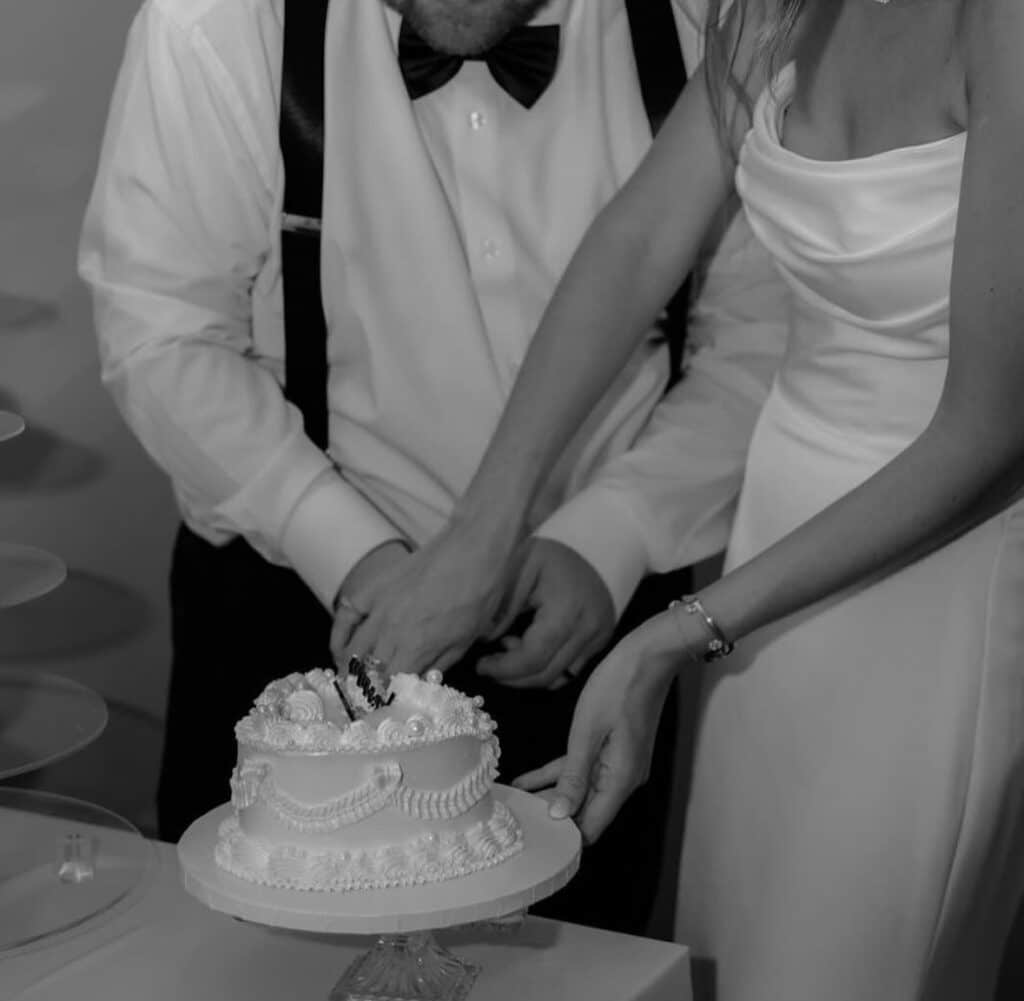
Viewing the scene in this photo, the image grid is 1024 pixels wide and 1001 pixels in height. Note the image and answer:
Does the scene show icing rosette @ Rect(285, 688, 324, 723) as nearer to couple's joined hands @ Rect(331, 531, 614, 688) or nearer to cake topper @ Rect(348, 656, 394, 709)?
cake topper @ Rect(348, 656, 394, 709)

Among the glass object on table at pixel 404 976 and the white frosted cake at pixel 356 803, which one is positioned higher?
the white frosted cake at pixel 356 803

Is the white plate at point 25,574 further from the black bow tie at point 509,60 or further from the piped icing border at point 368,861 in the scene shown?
the black bow tie at point 509,60

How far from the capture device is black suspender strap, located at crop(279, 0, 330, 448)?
196cm

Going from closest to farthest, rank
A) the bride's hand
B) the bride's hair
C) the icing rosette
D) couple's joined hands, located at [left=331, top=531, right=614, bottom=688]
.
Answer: the icing rosette < the bride's hand < the bride's hair < couple's joined hands, located at [left=331, top=531, right=614, bottom=688]

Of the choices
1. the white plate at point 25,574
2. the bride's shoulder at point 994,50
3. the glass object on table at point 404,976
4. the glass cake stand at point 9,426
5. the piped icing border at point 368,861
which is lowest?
the glass object on table at point 404,976

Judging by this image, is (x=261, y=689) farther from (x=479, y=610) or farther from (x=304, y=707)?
(x=304, y=707)

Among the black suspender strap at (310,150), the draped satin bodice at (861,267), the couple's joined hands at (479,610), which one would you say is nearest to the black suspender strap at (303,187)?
the black suspender strap at (310,150)

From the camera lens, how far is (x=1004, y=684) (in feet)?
5.20

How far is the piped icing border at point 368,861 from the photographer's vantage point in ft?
4.45

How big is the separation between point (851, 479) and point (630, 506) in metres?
0.43

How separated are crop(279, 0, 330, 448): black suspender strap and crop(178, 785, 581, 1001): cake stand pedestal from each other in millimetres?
649

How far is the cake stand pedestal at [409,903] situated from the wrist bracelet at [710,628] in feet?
0.63

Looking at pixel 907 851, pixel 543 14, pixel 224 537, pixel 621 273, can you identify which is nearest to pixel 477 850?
pixel 907 851

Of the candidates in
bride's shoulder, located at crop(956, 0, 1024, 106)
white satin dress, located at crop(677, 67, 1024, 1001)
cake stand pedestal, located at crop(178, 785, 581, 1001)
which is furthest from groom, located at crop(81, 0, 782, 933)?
bride's shoulder, located at crop(956, 0, 1024, 106)
